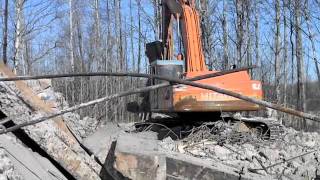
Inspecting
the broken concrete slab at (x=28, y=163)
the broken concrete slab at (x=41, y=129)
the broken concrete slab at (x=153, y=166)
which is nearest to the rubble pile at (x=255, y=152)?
the broken concrete slab at (x=153, y=166)

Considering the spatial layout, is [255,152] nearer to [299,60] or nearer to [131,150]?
[131,150]

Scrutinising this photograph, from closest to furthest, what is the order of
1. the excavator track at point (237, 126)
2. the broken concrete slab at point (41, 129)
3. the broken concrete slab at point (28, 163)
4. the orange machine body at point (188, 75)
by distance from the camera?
the broken concrete slab at point (28, 163)
the broken concrete slab at point (41, 129)
the orange machine body at point (188, 75)
the excavator track at point (237, 126)

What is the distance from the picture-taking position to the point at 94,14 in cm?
3262

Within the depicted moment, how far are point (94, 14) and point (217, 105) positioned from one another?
79.7 ft

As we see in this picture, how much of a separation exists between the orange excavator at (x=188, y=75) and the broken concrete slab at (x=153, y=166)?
1.77 m

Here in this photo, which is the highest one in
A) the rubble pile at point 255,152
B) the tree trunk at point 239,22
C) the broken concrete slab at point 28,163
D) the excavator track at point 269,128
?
the tree trunk at point 239,22

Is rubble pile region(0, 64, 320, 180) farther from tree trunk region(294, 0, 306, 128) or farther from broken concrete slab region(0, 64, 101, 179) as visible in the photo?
tree trunk region(294, 0, 306, 128)

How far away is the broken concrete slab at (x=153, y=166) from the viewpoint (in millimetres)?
5617

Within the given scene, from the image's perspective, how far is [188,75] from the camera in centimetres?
978

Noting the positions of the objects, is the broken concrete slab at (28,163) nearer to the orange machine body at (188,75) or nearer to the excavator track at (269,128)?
the orange machine body at (188,75)

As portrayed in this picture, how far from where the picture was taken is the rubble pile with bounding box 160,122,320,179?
8117mm

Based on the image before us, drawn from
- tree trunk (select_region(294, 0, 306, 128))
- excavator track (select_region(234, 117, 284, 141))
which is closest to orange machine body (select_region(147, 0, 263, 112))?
excavator track (select_region(234, 117, 284, 141))

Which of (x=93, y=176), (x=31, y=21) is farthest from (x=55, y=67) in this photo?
(x=93, y=176)

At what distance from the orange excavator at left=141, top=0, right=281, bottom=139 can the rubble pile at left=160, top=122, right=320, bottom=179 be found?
52cm
